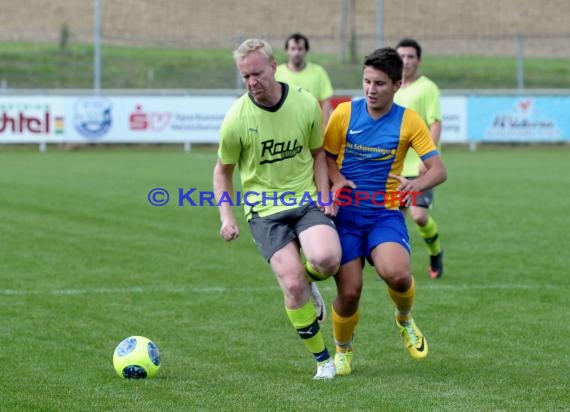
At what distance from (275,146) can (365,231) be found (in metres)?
0.73

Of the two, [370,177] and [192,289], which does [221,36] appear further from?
[370,177]

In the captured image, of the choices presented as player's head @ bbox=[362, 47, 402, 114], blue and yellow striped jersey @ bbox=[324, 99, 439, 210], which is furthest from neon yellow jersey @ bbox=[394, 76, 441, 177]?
player's head @ bbox=[362, 47, 402, 114]

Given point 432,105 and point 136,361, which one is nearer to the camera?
point 136,361

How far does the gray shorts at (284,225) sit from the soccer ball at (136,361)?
2.79 feet

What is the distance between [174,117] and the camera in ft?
88.3

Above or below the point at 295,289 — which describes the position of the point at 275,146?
above

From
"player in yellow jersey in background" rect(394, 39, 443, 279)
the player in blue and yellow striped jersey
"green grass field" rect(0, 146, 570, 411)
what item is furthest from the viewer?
"player in yellow jersey in background" rect(394, 39, 443, 279)

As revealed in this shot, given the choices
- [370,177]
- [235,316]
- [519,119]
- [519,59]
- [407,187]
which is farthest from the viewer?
[519,59]

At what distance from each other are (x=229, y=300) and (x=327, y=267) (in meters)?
2.84

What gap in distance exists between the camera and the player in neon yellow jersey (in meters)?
6.51

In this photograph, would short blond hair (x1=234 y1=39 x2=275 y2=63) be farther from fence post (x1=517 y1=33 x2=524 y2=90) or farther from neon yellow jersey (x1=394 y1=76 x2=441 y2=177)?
fence post (x1=517 y1=33 x2=524 y2=90)

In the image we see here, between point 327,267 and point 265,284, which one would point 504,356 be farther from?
point 265,284

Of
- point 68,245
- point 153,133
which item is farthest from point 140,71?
point 68,245

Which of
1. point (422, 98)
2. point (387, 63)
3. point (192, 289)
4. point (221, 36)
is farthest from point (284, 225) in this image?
point (221, 36)
